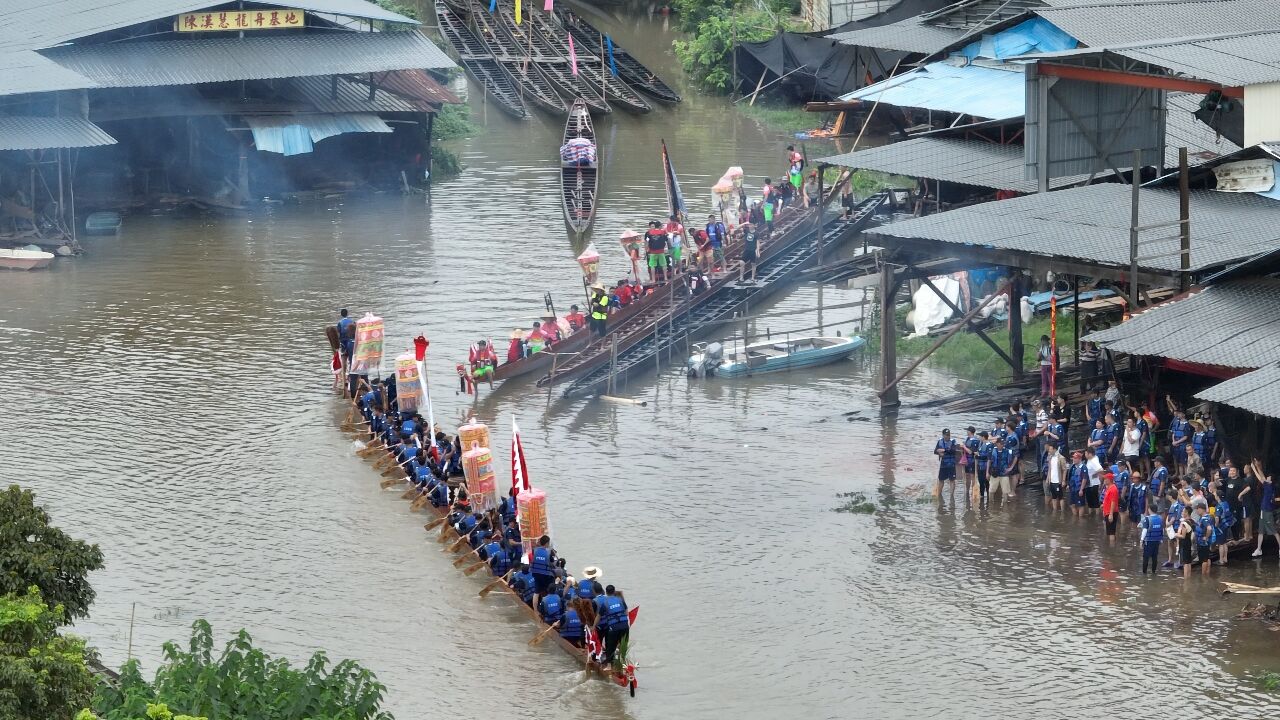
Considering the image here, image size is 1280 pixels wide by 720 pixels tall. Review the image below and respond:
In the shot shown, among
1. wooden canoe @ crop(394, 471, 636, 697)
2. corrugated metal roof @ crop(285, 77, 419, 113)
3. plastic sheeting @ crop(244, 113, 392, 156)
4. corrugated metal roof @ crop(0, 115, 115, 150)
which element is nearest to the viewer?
wooden canoe @ crop(394, 471, 636, 697)

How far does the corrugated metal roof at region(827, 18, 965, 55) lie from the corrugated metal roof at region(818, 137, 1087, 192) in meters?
9.68

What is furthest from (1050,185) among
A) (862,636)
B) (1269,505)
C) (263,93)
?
(263,93)

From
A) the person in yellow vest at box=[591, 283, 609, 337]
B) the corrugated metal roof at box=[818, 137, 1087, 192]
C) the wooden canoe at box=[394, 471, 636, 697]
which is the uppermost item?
the corrugated metal roof at box=[818, 137, 1087, 192]

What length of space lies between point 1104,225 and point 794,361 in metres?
7.65

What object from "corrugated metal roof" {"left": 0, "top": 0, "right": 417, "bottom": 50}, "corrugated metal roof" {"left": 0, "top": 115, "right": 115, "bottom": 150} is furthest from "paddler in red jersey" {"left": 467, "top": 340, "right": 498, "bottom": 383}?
"corrugated metal roof" {"left": 0, "top": 0, "right": 417, "bottom": 50}

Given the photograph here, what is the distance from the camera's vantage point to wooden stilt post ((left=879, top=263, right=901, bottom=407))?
2930 cm

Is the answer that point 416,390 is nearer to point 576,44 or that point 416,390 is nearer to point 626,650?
point 626,650

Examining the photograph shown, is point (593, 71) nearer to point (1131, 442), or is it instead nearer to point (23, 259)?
point (23, 259)

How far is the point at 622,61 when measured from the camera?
202ft

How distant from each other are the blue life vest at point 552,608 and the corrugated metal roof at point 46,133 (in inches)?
933

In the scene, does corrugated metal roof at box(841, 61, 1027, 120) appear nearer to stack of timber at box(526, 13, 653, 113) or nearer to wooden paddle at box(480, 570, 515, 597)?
stack of timber at box(526, 13, 653, 113)

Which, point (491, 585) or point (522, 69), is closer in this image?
point (491, 585)

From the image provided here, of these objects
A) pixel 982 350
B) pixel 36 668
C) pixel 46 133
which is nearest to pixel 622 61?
pixel 46 133

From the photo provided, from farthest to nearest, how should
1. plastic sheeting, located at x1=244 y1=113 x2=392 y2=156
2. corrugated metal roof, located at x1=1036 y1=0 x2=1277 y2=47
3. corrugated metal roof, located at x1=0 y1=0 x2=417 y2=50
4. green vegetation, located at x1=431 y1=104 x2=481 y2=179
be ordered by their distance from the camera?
green vegetation, located at x1=431 y1=104 x2=481 y2=179
plastic sheeting, located at x1=244 y1=113 x2=392 y2=156
corrugated metal roof, located at x1=0 y1=0 x2=417 y2=50
corrugated metal roof, located at x1=1036 y1=0 x2=1277 y2=47
